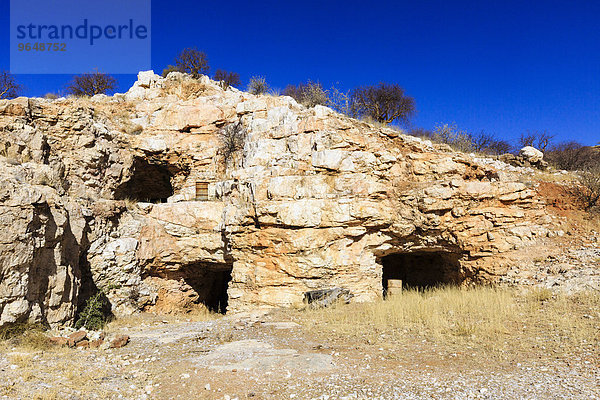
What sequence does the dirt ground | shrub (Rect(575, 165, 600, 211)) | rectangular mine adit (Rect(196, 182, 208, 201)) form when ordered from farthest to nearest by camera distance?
rectangular mine adit (Rect(196, 182, 208, 201))
shrub (Rect(575, 165, 600, 211))
the dirt ground

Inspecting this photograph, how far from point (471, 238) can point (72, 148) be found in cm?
1220

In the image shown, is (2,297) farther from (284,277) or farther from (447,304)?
(447,304)

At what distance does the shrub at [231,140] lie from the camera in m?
12.4

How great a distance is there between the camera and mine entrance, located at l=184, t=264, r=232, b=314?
11984mm

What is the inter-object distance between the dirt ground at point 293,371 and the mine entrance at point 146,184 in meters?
7.43

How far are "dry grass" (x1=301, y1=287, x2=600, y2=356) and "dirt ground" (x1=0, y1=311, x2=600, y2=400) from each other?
0.27m

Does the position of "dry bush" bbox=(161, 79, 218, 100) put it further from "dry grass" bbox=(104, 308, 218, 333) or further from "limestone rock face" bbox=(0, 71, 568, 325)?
"dry grass" bbox=(104, 308, 218, 333)

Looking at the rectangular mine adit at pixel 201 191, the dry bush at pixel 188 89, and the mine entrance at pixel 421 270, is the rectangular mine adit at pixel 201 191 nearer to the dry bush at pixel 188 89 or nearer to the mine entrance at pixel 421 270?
the dry bush at pixel 188 89

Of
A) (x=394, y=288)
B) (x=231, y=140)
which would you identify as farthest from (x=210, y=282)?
(x=394, y=288)

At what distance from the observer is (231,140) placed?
40.9ft

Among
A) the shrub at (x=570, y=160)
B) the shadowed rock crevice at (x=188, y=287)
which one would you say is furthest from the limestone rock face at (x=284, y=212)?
the shrub at (x=570, y=160)

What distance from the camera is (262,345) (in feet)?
20.6

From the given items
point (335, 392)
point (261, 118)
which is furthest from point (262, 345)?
point (261, 118)

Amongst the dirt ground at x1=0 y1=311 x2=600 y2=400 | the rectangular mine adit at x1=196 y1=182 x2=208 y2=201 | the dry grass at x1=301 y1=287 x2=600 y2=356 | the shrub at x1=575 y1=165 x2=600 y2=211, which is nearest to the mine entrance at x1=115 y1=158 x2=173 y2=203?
the rectangular mine adit at x1=196 y1=182 x2=208 y2=201
